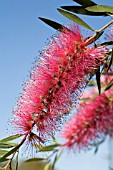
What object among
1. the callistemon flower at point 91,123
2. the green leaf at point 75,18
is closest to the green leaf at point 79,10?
the green leaf at point 75,18

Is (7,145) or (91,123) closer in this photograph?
(7,145)

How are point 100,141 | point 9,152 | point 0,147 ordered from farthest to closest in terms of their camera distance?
point 100,141, point 0,147, point 9,152

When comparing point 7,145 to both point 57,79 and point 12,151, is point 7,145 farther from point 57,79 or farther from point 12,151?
point 57,79

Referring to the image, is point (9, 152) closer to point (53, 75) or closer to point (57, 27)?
point (53, 75)

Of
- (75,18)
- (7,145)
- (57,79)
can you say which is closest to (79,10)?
(75,18)

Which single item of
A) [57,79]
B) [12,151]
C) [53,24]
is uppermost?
[53,24]

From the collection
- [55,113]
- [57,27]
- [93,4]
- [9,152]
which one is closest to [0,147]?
[9,152]
